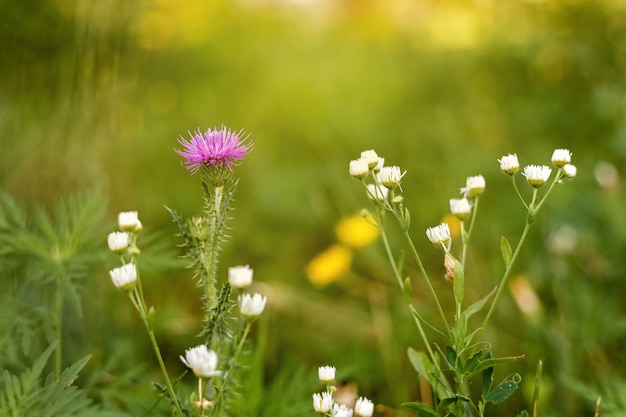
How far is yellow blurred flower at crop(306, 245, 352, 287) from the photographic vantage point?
189cm

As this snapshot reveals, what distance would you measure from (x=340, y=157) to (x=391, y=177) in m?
2.03

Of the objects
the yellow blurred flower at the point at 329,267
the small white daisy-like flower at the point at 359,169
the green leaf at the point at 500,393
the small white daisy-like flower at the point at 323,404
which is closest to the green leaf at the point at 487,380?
the green leaf at the point at 500,393

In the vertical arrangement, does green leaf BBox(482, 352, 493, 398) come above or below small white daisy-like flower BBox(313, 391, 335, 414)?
above

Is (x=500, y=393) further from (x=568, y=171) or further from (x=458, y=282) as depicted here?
(x=568, y=171)

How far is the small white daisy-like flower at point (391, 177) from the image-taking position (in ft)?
2.79

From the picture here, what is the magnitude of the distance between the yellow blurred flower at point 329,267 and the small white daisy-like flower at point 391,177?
104cm

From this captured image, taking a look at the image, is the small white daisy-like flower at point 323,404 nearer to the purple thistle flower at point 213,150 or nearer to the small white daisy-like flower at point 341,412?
the small white daisy-like flower at point 341,412

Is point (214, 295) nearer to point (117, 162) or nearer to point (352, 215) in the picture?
point (117, 162)

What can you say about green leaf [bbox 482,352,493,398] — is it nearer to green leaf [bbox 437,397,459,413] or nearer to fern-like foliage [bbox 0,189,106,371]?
green leaf [bbox 437,397,459,413]

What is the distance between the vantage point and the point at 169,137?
2.65m

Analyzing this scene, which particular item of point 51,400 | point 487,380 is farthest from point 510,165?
point 51,400

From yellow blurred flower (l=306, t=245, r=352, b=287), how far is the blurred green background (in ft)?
0.25

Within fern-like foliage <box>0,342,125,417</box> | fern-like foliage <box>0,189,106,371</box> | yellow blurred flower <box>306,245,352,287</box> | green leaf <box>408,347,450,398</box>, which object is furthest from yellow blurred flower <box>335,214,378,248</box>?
fern-like foliage <box>0,342,125,417</box>

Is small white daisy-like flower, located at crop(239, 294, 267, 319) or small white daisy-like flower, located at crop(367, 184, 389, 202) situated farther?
small white daisy-like flower, located at crop(367, 184, 389, 202)
